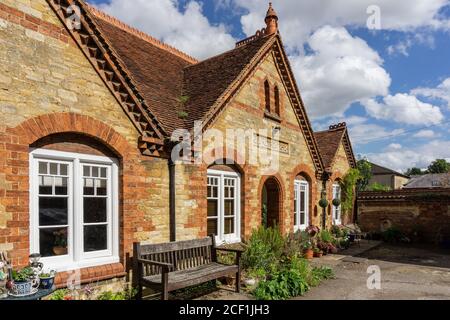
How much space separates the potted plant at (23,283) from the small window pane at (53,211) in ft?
4.18

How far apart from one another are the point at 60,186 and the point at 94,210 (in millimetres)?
868

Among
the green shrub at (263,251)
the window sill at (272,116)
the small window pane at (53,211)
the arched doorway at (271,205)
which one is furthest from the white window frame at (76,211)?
the arched doorway at (271,205)

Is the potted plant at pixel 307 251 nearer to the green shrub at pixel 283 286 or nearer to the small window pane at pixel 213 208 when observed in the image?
the green shrub at pixel 283 286

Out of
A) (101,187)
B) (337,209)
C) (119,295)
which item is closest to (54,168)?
(101,187)

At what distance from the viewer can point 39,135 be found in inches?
226

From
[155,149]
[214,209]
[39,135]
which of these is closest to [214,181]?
[214,209]

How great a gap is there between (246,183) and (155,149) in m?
3.84

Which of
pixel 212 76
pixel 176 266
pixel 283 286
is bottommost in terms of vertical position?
pixel 283 286

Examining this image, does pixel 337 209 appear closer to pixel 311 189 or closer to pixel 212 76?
pixel 311 189

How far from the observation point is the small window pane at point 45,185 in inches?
235

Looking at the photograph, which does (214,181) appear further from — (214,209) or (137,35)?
(137,35)

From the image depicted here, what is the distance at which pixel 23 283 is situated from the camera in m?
4.69

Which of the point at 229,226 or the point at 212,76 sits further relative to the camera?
the point at 212,76

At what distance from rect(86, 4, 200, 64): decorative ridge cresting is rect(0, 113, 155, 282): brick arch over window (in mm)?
6872
